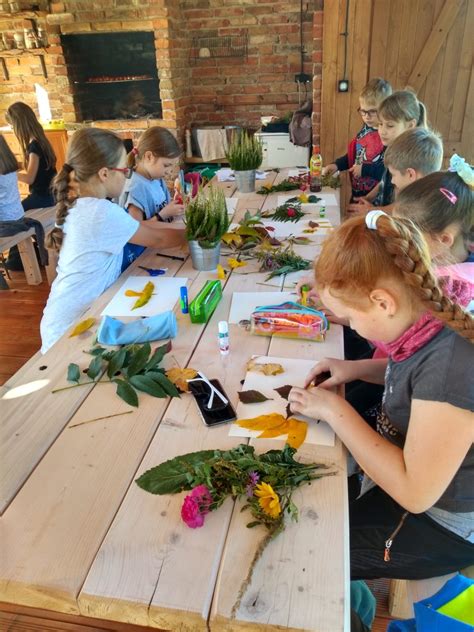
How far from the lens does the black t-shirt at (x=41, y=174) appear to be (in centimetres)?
382

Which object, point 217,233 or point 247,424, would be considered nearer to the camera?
point 247,424

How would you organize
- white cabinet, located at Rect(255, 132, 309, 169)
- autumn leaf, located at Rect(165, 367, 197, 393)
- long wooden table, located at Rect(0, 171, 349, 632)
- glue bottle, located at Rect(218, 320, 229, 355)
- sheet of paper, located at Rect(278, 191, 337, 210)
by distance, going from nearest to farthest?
long wooden table, located at Rect(0, 171, 349, 632), autumn leaf, located at Rect(165, 367, 197, 393), glue bottle, located at Rect(218, 320, 229, 355), sheet of paper, located at Rect(278, 191, 337, 210), white cabinet, located at Rect(255, 132, 309, 169)

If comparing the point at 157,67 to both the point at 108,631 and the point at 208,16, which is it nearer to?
the point at 208,16

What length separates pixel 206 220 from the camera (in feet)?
5.44

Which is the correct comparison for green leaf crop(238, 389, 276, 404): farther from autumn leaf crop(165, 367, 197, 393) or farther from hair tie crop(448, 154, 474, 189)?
hair tie crop(448, 154, 474, 189)

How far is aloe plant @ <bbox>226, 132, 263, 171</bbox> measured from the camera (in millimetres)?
2607

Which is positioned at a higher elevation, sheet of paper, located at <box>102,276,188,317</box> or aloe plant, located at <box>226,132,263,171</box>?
aloe plant, located at <box>226,132,263,171</box>

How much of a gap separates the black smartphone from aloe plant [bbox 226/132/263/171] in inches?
71.1

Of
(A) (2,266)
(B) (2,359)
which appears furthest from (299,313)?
(A) (2,266)

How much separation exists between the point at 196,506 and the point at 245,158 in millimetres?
2183

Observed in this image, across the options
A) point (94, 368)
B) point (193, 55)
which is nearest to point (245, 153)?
point (94, 368)

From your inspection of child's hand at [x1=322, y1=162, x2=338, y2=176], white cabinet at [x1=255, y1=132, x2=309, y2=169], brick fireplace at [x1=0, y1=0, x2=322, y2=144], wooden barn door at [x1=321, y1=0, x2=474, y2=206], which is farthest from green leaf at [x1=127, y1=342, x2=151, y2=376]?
brick fireplace at [x1=0, y1=0, x2=322, y2=144]

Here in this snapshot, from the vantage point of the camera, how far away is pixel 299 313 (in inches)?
52.9

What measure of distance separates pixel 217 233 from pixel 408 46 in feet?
10.1
